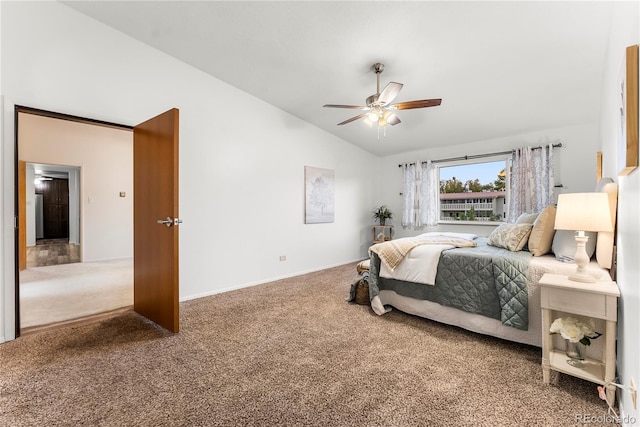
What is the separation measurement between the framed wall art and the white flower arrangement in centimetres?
365

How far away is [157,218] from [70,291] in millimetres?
2185

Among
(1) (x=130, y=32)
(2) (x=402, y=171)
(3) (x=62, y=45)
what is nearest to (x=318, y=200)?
(2) (x=402, y=171)

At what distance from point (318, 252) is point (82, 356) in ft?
11.5

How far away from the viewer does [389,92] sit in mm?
2688

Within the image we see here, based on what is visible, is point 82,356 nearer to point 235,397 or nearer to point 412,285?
point 235,397

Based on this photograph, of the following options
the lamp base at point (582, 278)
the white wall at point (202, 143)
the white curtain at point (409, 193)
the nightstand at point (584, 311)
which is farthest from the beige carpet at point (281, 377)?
the white curtain at point (409, 193)

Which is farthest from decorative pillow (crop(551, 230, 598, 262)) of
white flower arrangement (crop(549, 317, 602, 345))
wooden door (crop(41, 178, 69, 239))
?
wooden door (crop(41, 178, 69, 239))

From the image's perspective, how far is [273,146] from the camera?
4418 millimetres

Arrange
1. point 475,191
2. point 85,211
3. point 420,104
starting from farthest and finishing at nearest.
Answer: point 85,211 → point 475,191 → point 420,104

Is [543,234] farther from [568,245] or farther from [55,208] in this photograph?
[55,208]

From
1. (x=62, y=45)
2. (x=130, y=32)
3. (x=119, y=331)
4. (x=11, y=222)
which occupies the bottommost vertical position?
(x=119, y=331)

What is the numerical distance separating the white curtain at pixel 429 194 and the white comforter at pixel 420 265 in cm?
285

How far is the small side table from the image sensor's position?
5959mm

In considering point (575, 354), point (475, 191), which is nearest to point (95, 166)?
point (475, 191)
